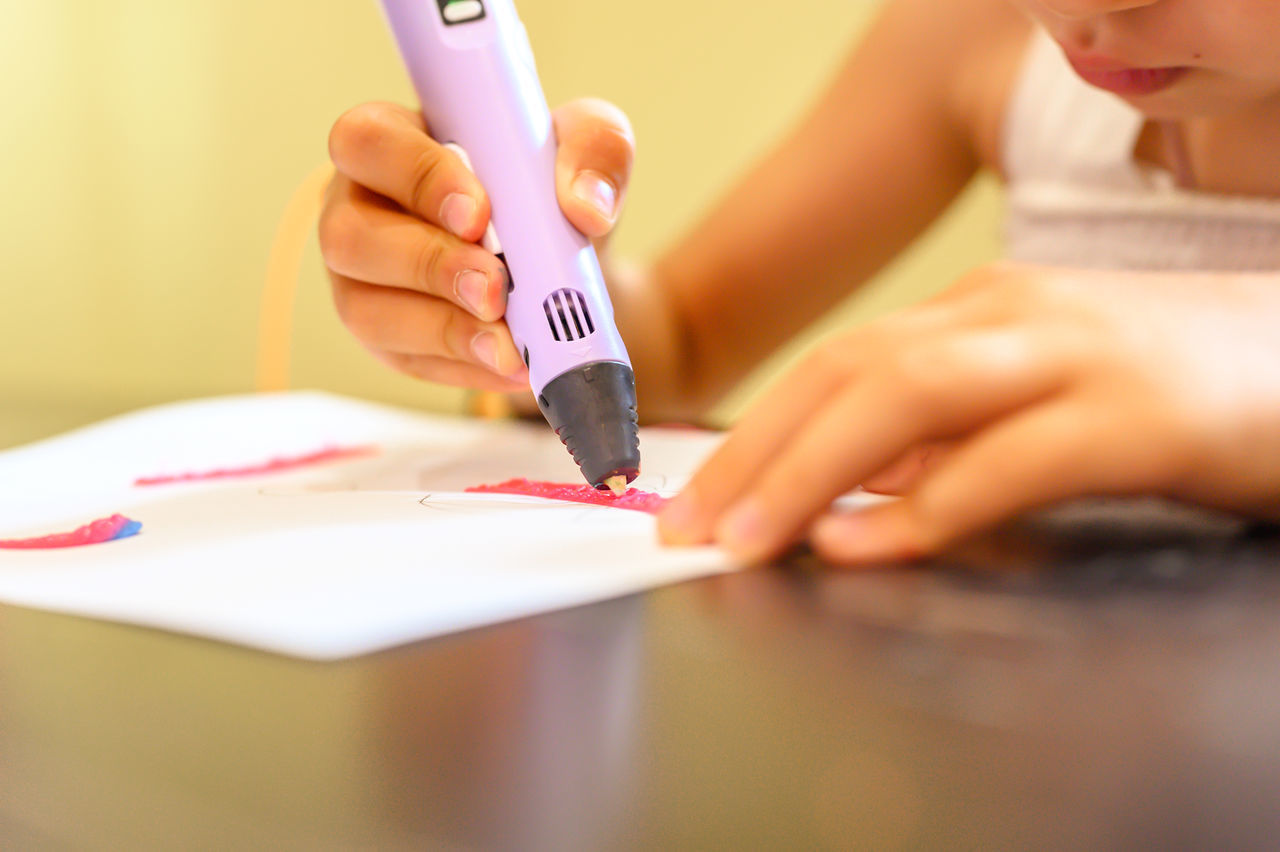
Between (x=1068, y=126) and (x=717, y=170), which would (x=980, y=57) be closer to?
(x=1068, y=126)

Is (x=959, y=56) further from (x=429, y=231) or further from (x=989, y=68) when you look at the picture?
(x=429, y=231)

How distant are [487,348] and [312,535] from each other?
9 centimetres

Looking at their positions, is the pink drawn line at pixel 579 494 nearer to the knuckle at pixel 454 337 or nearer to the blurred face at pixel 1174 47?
the knuckle at pixel 454 337

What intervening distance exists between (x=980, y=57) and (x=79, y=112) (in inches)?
40.4

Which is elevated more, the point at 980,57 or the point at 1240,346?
the point at 980,57

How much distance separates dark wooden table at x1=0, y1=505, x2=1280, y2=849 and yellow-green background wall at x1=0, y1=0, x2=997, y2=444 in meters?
1.00

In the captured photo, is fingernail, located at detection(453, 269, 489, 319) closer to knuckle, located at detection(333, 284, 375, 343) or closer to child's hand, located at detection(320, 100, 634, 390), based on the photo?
child's hand, located at detection(320, 100, 634, 390)

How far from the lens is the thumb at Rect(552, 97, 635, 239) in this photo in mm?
284

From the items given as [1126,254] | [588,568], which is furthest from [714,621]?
[1126,254]

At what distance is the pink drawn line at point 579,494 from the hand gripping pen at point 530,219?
2cm

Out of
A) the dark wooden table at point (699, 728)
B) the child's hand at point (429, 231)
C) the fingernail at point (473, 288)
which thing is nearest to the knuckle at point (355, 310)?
the child's hand at point (429, 231)

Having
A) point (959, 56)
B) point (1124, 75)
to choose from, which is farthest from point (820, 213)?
point (1124, 75)

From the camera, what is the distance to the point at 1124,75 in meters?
0.37

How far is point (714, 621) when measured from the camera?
7.5 inches
